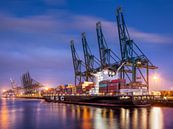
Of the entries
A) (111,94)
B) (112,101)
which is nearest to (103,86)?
(111,94)

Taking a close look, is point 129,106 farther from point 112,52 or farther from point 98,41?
point 98,41

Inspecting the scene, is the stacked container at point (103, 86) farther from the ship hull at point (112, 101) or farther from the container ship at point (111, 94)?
the ship hull at point (112, 101)

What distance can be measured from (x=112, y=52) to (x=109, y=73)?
16532 millimetres

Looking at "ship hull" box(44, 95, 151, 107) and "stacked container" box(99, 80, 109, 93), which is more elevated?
"stacked container" box(99, 80, 109, 93)

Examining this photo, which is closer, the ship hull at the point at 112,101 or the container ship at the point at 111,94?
the ship hull at the point at 112,101

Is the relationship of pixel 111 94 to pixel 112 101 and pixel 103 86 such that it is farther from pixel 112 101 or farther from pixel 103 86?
pixel 103 86

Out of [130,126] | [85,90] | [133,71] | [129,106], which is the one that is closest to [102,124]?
[130,126]

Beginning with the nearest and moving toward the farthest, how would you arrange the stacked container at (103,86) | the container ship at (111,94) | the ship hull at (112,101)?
the ship hull at (112,101)
the container ship at (111,94)
the stacked container at (103,86)

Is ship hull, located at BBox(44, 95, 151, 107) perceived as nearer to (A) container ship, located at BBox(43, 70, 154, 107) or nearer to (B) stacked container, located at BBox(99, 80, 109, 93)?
(A) container ship, located at BBox(43, 70, 154, 107)

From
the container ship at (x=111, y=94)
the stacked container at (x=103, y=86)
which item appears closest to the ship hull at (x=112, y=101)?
the container ship at (x=111, y=94)

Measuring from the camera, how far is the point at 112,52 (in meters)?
139

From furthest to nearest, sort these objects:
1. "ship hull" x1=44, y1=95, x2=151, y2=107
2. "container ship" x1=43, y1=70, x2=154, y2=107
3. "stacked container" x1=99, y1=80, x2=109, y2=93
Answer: "stacked container" x1=99, y1=80, x2=109, y2=93, "container ship" x1=43, y1=70, x2=154, y2=107, "ship hull" x1=44, y1=95, x2=151, y2=107

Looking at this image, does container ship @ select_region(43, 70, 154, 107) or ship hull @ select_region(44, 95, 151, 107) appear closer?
ship hull @ select_region(44, 95, 151, 107)

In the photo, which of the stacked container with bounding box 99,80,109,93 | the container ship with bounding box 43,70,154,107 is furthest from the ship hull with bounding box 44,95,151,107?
the stacked container with bounding box 99,80,109,93
